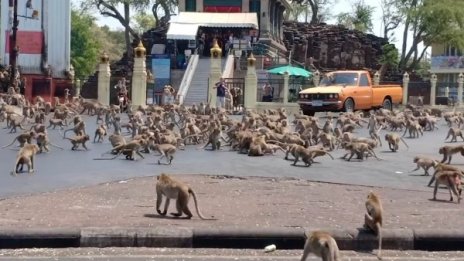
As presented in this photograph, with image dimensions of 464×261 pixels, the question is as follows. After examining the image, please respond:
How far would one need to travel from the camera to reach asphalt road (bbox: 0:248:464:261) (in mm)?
9375

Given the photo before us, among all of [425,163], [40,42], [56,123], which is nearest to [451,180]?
[425,163]

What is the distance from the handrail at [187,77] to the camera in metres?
42.6

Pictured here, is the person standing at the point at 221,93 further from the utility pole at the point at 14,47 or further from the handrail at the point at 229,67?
the utility pole at the point at 14,47

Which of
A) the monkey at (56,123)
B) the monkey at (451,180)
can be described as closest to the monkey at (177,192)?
the monkey at (451,180)

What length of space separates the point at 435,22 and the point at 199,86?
24337 millimetres

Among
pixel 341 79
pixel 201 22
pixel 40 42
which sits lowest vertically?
pixel 341 79

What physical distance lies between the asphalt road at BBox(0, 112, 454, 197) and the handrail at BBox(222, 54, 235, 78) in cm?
2490

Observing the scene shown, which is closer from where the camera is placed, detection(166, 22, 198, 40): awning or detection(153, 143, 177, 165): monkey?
detection(153, 143, 177, 165): monkey

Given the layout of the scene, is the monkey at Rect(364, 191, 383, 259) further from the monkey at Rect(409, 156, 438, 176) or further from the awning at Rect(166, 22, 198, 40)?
the awning at Rect(166, 22, 198, 40)

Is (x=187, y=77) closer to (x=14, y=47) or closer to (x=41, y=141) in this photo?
(x=14, y=47)

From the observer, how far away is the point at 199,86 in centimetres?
4450

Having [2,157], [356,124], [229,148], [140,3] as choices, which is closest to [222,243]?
[2,157]

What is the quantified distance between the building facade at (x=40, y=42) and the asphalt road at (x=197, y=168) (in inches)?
698

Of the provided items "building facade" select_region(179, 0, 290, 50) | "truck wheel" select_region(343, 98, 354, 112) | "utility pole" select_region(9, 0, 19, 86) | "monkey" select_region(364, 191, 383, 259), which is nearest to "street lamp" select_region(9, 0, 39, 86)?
"utility pole" select_region(9, 0, 19, 86)
